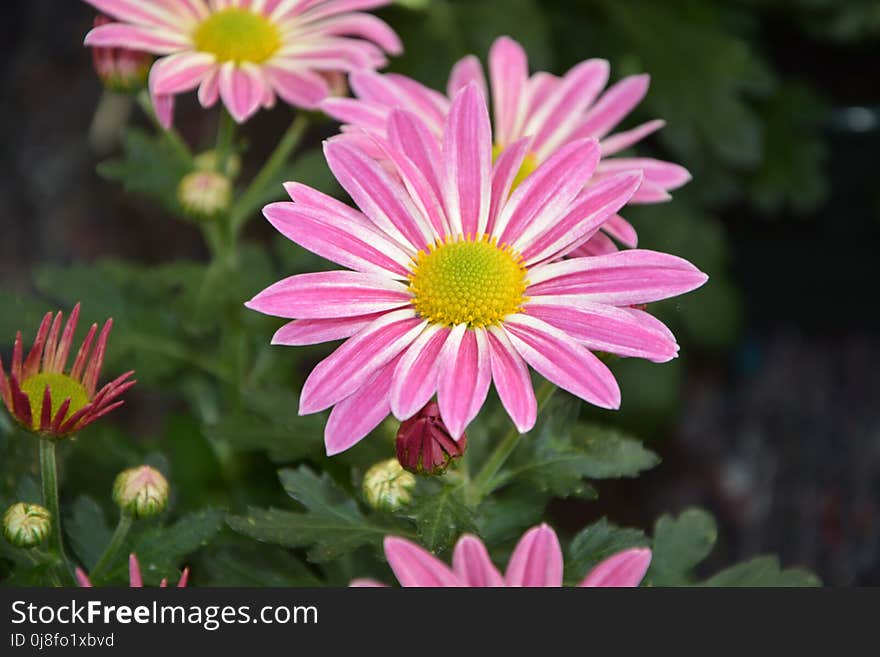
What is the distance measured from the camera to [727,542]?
2.36 meters

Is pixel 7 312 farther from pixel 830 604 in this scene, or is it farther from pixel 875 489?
pixel 875 489

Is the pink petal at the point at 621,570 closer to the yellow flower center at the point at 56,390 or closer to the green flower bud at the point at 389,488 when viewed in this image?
the green flower bud at the point at 389,488

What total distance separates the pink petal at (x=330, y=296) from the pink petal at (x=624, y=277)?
0.12 m

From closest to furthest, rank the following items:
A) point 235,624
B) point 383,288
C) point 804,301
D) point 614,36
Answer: point 235,624 → point 383,288 → point 614,36 → point 804,301

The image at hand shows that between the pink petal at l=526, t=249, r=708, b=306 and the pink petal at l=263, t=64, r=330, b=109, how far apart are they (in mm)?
305

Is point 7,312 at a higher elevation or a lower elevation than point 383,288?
higher

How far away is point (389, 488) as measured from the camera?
0.94 m

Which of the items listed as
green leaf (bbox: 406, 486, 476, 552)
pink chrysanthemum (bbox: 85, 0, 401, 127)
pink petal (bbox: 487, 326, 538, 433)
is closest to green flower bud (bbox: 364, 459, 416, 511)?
green leaf (bbox: 406, 486, 476, 552)

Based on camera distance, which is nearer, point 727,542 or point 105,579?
point 105,579

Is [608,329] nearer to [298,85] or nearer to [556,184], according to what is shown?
[556,184]

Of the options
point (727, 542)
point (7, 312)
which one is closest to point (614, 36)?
point (727, 542)

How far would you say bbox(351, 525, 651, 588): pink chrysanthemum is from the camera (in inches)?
29.5

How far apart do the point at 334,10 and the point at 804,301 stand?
1704mm

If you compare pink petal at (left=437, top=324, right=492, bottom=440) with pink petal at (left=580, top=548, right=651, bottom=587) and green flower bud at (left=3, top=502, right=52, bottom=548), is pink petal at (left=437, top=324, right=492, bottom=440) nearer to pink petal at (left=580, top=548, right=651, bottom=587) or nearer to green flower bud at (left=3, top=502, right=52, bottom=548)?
pink petal at (left=580, top=548, right=651, bottom=587)
